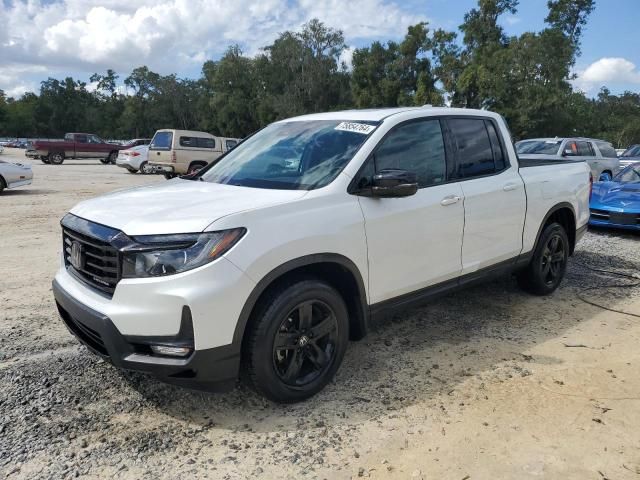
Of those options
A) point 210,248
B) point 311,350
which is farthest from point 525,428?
point 210,248

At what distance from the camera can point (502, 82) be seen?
119ft

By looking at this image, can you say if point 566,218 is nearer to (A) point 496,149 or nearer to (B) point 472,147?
(A) point 496,149

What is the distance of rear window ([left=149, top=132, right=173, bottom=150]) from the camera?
65.1 ft

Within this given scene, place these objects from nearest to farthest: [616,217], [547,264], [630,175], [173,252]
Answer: [173,252]
[547,264]
[616,217]
[630,175]

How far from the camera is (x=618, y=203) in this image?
8852mm

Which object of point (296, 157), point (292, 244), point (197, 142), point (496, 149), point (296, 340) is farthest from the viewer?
point (197, 142)

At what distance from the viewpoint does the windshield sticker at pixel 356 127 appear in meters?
3.64

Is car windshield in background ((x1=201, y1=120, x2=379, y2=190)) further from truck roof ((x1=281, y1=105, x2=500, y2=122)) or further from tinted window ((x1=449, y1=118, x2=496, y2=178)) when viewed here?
tinted window ((x1=449, y1=118, x2=496, y2=178))

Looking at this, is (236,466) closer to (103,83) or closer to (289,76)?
(289,76)

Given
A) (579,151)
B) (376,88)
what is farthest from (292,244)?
(376,88)

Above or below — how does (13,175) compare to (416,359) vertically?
above

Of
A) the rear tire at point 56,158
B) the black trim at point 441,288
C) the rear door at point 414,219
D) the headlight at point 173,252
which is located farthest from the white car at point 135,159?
the headlight at point 173,252

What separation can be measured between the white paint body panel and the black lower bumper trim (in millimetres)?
54

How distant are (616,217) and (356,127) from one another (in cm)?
701
